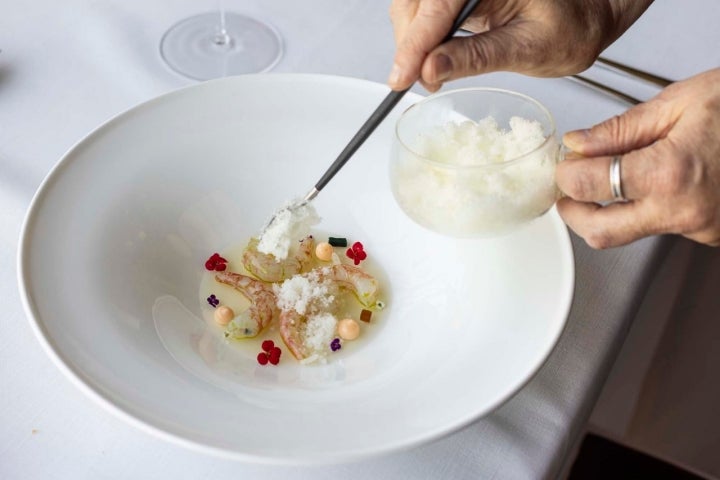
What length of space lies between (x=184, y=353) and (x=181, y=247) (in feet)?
0.66

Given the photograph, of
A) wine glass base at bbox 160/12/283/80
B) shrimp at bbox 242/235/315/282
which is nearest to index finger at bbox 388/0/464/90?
shrimp at bbox 242/235/315/282

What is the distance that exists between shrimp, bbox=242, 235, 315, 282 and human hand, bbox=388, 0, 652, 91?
287 mm

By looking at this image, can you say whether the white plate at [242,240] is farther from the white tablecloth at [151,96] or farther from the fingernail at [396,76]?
the fingernail at [396,76]

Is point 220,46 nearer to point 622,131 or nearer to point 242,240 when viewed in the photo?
point 242,240

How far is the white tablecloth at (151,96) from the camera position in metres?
0.81

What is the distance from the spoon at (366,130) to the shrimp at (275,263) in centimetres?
4

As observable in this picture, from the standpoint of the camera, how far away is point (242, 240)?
1084mm

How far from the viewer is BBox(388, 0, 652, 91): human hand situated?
33.9 inches

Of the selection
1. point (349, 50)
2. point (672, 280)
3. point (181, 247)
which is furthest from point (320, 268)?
point (672, 280)

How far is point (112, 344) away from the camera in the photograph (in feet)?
2.68

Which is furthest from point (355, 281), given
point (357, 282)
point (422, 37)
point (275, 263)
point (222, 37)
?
point (222, 37)

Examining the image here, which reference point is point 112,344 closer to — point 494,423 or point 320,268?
point 320,268

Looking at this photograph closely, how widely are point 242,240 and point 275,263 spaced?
0.33 feet

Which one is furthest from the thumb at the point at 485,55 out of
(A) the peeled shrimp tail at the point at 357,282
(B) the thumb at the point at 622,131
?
(A) the peeled shrimp tail at the point at 357,282
